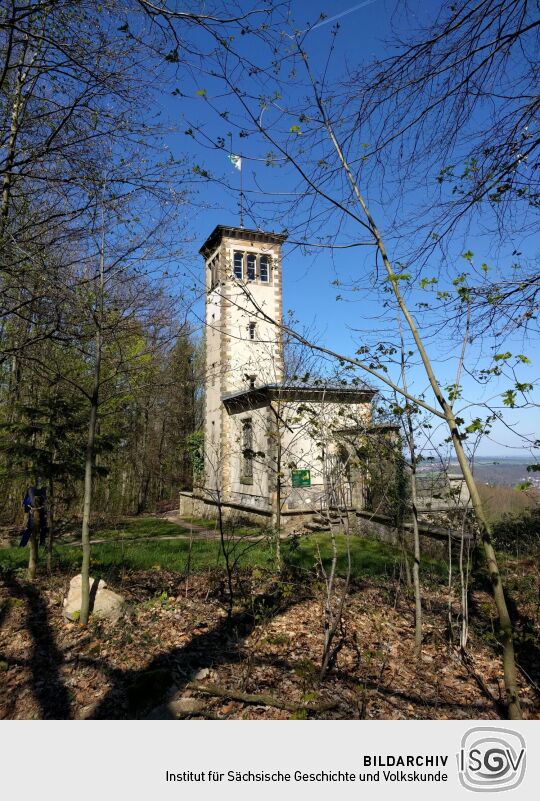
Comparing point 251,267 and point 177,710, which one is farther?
point 251,267

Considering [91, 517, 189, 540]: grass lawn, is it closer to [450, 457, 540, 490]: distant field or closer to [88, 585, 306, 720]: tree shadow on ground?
[88, 585, 306, 720]: tree shadow on ground

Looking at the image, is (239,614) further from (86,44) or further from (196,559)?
(86,44)

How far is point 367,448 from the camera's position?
5137mm

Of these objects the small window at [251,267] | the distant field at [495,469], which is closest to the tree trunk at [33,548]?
the small window at [251,267]

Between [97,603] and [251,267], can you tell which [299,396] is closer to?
[97,603]

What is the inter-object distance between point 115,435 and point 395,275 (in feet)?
18.9

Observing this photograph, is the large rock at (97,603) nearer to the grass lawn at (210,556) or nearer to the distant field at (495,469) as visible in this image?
the grass lawn at (210,556)

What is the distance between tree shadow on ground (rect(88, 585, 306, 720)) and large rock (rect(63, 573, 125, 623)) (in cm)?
114

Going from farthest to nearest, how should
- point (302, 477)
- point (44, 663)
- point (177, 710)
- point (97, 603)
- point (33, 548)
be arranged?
1. point (302, 477)
2. point (33, 548)
3. point (97, 603)
4. point (44, 663)
5. point (177, 710)
